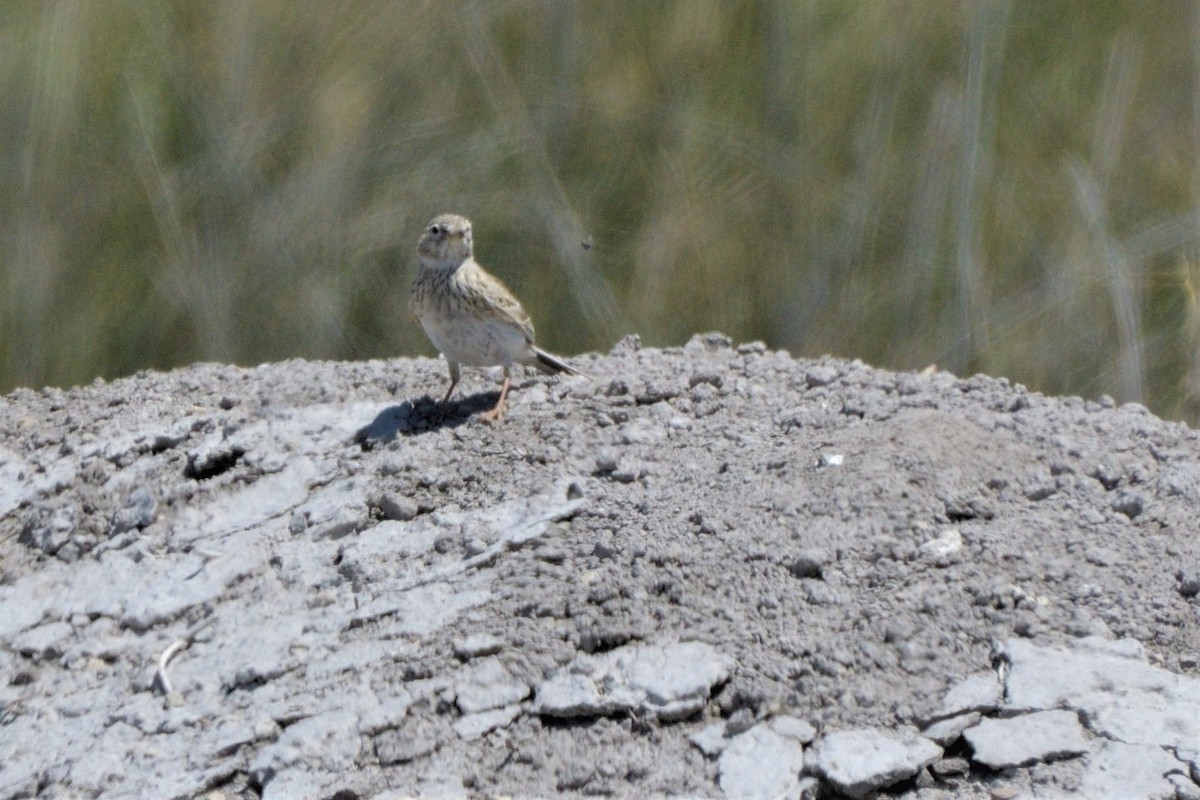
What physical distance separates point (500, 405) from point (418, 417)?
12.3 inches

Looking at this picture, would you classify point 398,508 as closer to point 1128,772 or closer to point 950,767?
point 950,767

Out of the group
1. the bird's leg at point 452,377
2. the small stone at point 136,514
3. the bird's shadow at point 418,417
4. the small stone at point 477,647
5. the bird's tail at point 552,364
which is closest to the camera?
the small stone at point 477,647

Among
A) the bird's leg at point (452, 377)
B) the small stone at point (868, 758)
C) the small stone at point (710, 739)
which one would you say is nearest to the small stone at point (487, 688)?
the small stone at point (710, 739)

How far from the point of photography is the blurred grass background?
645 cm

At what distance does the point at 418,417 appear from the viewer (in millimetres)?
5230

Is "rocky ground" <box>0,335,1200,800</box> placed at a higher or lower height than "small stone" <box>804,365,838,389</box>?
lower

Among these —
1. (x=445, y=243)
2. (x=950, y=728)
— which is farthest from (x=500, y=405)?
(x=950, y=728)

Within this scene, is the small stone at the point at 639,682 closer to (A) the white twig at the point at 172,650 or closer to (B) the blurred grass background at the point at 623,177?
(A) the white twig at the point at 172,650

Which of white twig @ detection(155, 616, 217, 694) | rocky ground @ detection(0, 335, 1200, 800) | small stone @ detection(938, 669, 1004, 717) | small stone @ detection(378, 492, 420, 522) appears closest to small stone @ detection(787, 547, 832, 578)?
rocky ground @ detection(0, 335, 1200, 800)

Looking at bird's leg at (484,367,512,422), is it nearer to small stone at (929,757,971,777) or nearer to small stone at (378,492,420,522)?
small stone at (378,492,420,522)

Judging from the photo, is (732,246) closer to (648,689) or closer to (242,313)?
(242,313)

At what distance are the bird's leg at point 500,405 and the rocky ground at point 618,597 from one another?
0.23 ft

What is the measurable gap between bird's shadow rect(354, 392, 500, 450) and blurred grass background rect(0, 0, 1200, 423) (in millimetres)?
1459

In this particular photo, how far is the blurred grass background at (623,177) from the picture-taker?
6.45 meters
